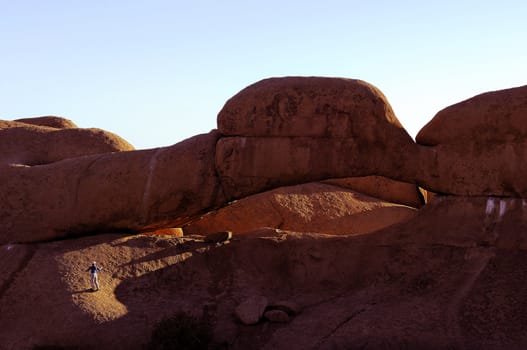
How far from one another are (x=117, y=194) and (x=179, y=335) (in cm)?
356

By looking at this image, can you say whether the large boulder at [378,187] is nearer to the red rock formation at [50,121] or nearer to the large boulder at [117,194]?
the red rock formation at [50,121]

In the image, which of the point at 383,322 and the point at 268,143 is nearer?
the point at 383,322

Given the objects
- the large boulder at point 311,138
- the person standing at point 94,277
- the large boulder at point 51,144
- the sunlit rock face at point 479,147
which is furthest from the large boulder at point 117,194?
the sunlit rock face at point 479,147

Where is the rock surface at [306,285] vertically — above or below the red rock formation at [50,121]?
below

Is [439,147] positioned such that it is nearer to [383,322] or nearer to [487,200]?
[487,200]

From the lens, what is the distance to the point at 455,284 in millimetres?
10609

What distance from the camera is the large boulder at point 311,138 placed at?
39.7ft

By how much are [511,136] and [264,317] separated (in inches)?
208

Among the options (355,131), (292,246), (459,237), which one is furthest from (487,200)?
(292,246)

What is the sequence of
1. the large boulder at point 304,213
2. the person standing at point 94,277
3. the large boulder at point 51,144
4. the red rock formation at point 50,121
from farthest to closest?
the red rock formation at point 50,121 < the large boulder at point 304,213 < the large boulder at point 51,144 < the person standing at point 94,277

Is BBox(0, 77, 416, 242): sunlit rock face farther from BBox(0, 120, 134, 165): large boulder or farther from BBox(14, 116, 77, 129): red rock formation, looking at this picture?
BBox(14, 116, 77, 129): red rock formation

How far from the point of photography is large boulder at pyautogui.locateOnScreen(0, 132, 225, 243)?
1239 centimetres

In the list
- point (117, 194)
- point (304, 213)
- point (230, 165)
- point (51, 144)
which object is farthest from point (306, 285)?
point (51, 144)

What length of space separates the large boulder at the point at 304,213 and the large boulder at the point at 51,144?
3075 millimetres
